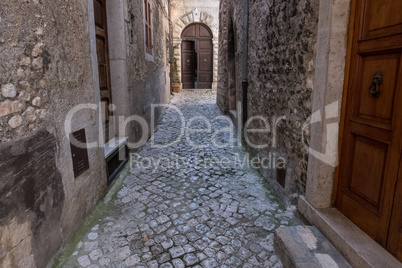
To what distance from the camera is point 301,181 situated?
8.26 feet

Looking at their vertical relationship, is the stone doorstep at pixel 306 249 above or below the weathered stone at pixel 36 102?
below

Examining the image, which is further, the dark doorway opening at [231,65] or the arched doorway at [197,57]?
the arched doorway at [197,57]

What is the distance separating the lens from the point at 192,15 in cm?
1373

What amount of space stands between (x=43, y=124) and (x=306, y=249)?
2113 mm

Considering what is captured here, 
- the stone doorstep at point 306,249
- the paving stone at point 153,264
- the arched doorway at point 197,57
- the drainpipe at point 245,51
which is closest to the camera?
the stone doorstep at point 306,249

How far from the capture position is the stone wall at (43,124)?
153cm

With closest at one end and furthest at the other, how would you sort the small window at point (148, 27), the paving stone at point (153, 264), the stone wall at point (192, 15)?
the paving stone at point (153, 264) < the small window at point (148, 27) < the stone wall at point (192, 15)

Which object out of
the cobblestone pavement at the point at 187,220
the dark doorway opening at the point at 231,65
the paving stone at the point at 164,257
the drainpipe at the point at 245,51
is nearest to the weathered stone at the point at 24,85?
the cobblestone pavement at the point at 187,220

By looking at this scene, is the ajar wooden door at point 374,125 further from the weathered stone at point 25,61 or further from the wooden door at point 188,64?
the wooden door at point 188,64

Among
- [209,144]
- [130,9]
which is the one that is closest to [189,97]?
[209,144]

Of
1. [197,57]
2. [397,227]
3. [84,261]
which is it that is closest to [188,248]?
[84,261]

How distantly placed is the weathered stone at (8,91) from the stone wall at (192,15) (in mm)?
13185

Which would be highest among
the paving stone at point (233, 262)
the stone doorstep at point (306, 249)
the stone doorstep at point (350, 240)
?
the stone doorstep at point (350, 240)

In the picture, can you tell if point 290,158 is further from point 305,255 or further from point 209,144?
point 209,144
